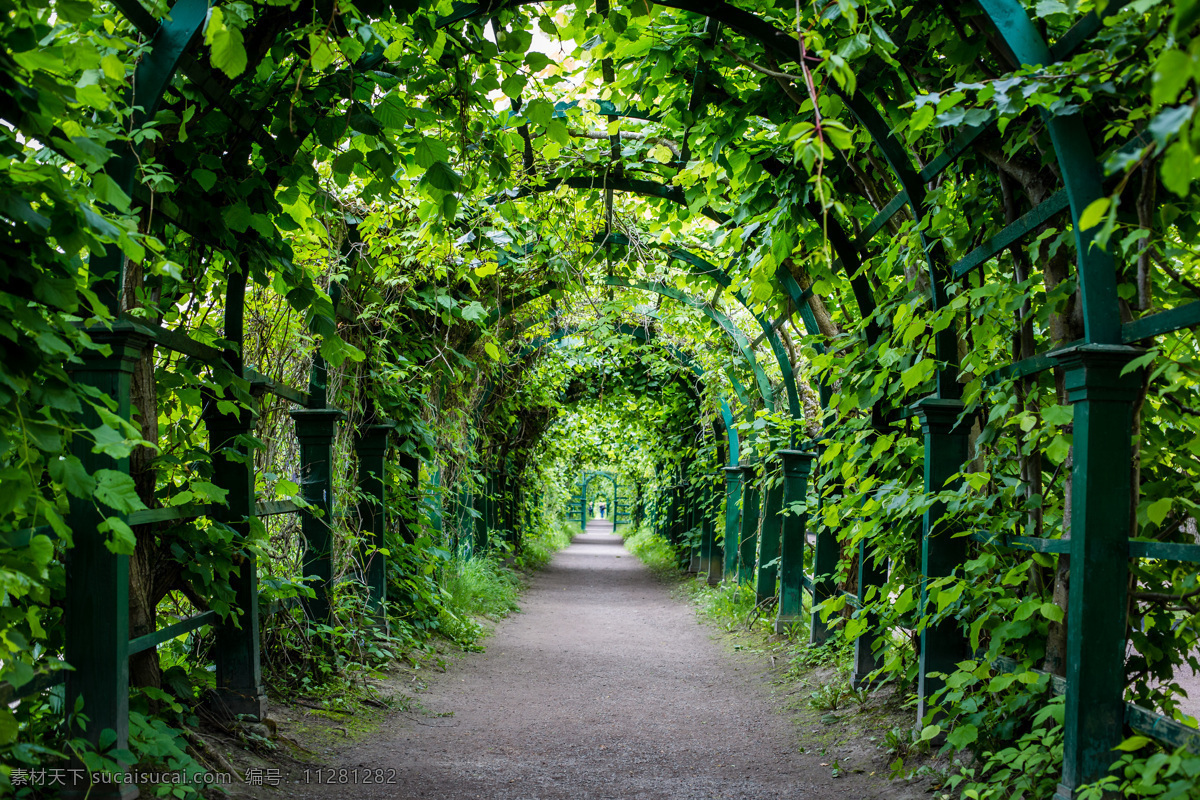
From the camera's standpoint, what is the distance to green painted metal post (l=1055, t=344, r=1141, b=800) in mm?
2449

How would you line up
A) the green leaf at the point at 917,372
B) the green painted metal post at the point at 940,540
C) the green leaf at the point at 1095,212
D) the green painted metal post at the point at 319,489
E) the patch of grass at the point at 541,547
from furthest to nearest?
the patch of grass at the point at 541,547 < the green painted metal post at the point at 319,489 < the green painted metal post at the point at 940,540 < the green leaf at the point at 917,372 < the green leaf at the point at 1095,212

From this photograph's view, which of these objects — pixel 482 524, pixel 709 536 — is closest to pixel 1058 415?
pixel 482 524

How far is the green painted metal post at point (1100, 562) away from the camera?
2.45 m

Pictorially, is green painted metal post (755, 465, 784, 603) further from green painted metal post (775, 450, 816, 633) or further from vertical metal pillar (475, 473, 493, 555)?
vertical metal pillar (475, 473, 493, 555)

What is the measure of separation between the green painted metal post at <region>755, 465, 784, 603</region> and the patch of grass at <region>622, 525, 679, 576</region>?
21.5ft

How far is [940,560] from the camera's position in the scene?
143 inches

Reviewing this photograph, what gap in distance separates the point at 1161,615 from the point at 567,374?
10207 mm

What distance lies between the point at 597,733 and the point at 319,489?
2.19 meters

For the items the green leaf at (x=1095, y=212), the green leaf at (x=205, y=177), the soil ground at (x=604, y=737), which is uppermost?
the green leaf at (x=205, y=177)

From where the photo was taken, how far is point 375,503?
6.05m

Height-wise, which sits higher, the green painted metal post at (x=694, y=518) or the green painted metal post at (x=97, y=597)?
the green painted metal post at (x=97, y=597)

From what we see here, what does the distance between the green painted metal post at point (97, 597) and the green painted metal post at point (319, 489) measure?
237cm

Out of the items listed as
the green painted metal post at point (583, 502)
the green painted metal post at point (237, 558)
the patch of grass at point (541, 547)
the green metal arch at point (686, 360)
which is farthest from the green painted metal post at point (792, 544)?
the green painted metal post at point (583, 502)

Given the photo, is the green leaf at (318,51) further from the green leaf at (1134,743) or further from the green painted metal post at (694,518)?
the green painted metal post at (694,518)
